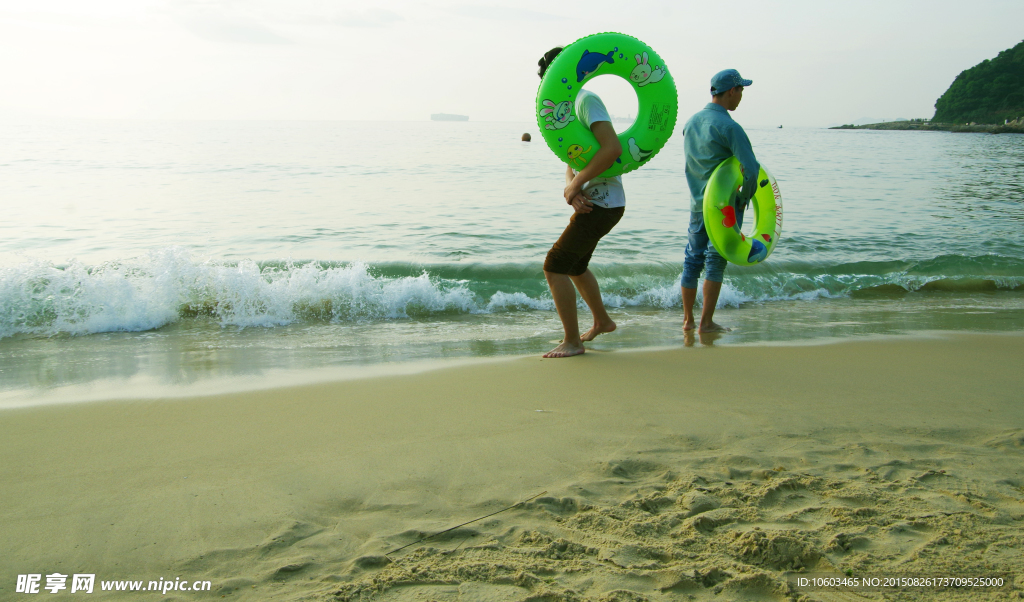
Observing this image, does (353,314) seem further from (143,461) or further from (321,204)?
(321,204)

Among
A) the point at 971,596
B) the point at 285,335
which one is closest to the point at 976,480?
the point at 971,596

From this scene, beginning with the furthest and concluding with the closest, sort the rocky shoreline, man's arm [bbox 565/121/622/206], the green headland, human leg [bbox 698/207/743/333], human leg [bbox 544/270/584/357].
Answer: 1. the green headland
2. the rocky shoreline
3. human leg [bbox 698/207/743/333]
4. human leg [bbox 544/270/584/357]
5. man's arm [bbox 565/121/622/206]

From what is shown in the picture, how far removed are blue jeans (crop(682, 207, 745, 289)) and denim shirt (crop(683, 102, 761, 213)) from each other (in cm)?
14

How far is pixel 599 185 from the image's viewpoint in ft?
12.1

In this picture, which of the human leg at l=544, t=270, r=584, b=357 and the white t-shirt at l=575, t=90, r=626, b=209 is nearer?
the white t-shirt at l=575, t=90, r=626, b=209

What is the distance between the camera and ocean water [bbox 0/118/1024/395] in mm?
4645

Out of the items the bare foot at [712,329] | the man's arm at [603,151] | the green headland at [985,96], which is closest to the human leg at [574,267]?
the man's arm at [603,151]

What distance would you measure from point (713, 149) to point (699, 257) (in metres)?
0.83

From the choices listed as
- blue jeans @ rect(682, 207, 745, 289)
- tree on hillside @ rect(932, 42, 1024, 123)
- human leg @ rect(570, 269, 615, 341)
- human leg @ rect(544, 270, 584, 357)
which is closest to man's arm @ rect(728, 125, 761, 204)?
blue jeans @ rect(682, 207, 745, 289)

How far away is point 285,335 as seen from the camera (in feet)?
16.2

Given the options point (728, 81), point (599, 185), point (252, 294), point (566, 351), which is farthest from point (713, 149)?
point (252, 294)

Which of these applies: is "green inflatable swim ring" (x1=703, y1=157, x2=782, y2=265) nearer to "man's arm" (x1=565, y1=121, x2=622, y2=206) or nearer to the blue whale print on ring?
"man's arm" (x1=565, y1=121, x2=622, y2=206)

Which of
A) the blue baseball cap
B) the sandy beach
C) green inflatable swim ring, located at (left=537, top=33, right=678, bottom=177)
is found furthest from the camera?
the blue baseball cap

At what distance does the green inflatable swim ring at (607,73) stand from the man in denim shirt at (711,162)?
48 centimetres
